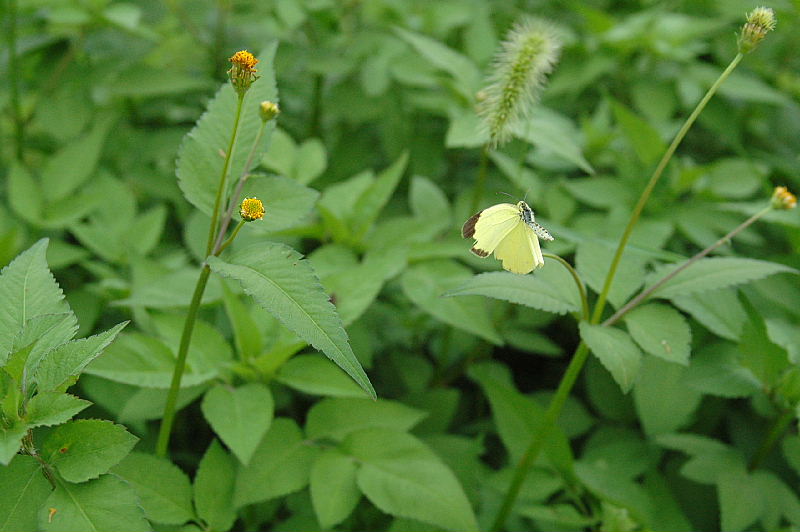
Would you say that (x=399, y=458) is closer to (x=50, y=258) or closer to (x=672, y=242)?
(x=50, y=258)

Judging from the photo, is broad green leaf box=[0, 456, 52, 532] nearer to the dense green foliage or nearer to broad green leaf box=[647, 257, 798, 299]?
the dense green foliage

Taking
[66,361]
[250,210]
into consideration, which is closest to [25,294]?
[66,361]

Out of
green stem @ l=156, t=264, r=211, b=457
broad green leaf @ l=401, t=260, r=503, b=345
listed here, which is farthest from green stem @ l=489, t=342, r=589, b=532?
green stem @ l=156, t=264, r=211, b=457

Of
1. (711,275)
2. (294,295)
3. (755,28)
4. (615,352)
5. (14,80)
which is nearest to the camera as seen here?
(294,295)

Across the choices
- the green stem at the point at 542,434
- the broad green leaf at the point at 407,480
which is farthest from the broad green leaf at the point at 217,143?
the green stem at the point at 542,434

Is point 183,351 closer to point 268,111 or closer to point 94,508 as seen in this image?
point 94,508

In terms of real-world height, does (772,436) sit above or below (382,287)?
above

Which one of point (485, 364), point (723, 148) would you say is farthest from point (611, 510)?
point (723, 148)

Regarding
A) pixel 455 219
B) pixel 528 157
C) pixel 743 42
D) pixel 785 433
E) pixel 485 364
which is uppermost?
pixel 743 42
